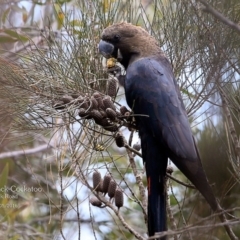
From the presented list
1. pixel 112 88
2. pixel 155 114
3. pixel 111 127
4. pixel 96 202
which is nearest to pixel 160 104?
pixel 155 114

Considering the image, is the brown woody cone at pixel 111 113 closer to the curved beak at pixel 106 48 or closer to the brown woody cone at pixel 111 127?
the brown woody cone at pixel 111 127

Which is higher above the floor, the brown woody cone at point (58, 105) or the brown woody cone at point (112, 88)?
the brown woody cone at point (112, 88)

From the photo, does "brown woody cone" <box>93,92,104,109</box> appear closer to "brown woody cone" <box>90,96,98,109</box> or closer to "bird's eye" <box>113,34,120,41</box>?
"brown woody cone" <box>90,96,98,109</box>

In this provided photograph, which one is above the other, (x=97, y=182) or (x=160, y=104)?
(x=160, y=104)

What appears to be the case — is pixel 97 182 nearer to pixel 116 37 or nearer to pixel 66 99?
pixel 66 99

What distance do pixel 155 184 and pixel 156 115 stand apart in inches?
8.7

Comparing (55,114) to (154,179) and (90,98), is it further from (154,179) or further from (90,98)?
(154,179)

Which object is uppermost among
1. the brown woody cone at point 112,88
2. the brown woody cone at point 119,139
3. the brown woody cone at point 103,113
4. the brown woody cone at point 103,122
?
the brown woody cone at point 112,88

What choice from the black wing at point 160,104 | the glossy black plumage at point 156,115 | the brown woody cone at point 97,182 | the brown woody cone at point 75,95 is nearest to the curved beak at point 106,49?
the glossy black plumage at point 156,115

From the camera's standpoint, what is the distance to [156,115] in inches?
85.4

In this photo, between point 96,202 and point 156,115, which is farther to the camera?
point 156,115

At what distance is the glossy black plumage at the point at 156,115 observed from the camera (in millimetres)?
2029

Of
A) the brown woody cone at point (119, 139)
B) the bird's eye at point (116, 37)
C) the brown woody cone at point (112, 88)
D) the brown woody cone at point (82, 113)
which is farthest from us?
the bird's eye at point (116, 37)

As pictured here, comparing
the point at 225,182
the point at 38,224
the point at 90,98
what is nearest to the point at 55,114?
the point at 90,98
